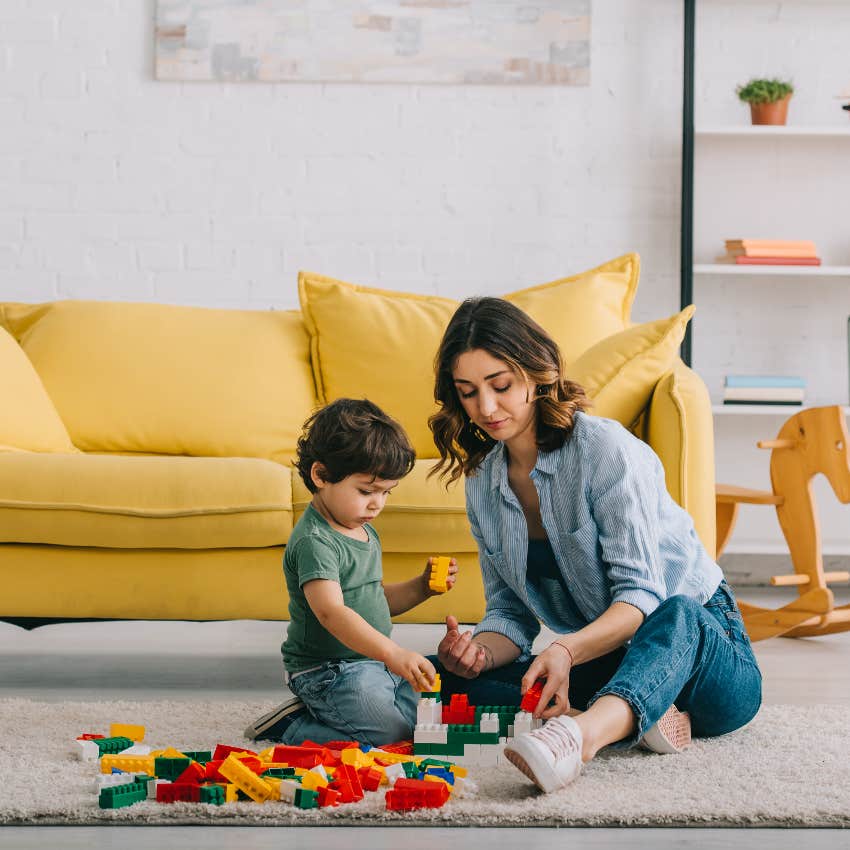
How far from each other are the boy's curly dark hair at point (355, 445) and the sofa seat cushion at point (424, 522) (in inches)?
16.5

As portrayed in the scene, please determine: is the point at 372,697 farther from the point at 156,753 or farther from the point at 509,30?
the point at 509,30

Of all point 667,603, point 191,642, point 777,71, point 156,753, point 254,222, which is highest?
point 777,71

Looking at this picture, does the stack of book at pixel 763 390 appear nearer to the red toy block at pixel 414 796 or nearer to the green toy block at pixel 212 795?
the red toy block at pixel 414 796

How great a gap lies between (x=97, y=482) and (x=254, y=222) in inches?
72.0

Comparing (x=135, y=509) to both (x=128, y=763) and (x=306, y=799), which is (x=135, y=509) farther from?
(x=306, y=799)

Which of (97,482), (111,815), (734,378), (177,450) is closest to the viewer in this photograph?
(111,815)

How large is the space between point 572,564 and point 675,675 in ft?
0.83

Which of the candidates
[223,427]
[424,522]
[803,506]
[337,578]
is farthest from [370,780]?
[803,506]

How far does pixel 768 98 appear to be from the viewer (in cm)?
381

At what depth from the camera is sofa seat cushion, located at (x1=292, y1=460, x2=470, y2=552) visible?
2.34 m

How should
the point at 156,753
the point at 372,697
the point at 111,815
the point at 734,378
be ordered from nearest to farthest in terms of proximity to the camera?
1. the point at 111,815
2. the point at 156,753
3. the point at 372,697
4. the point at 734,378

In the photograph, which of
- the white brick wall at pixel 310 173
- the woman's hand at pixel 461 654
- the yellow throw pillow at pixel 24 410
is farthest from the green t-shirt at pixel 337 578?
the white brick wall at pixel 310 173

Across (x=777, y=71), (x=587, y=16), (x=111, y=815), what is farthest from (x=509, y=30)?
(x=111, y=815)

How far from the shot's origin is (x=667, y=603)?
1.75 metres
